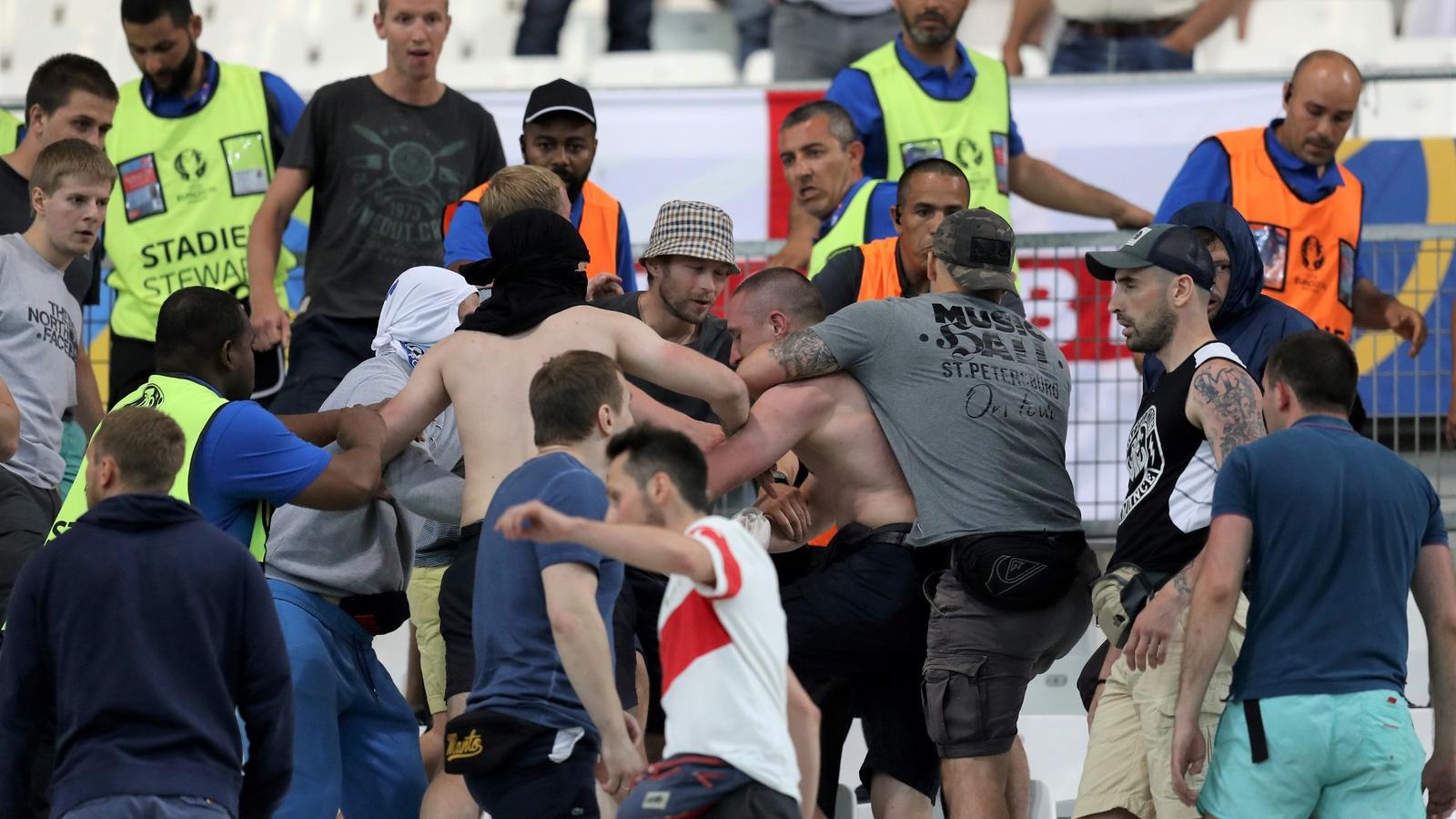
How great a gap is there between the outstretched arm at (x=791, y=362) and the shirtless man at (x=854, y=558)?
0.12 feet

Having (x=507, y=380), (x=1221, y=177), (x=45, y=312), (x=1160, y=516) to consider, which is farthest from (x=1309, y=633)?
(x=45, y=312)

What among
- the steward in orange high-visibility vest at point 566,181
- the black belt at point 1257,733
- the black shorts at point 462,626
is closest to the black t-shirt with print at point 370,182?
the steward in orange high-visibility vest at point 566,181

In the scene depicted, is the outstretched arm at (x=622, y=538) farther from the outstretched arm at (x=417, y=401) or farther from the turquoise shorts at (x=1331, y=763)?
the turquoise shorts at (x=1331, y=763)

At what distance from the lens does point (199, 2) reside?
11.8 metres

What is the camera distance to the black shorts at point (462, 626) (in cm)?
527

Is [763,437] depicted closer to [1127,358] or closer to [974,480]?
[974,480]

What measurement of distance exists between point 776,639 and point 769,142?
566 centimetres

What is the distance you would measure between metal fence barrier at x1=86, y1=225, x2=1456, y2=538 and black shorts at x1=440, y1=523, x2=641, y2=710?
3095 mm

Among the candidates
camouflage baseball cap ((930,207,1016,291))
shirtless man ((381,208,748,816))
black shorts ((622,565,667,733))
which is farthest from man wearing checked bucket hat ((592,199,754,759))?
camouflage baseball cap ((930,207,1016,291))

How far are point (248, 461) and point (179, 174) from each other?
10.2ft

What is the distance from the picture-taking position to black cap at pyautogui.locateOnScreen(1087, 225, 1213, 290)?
5.65 metres

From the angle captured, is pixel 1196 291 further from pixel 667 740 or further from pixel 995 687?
pixel 667 740

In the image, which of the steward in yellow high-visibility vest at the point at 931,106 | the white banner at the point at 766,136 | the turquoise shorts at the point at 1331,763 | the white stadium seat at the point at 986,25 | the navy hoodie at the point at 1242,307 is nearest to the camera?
the turquoise shorts at the point at 1331,763

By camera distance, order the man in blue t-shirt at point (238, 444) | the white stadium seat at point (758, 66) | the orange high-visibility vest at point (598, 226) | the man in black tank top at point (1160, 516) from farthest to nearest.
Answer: the white stadium seat at point (758, 66) → the orange high-visibility vest at point (598, 226) → the man in black tank top at point (1160, 516) → the man in blue t-shirt at point (238, 444)
